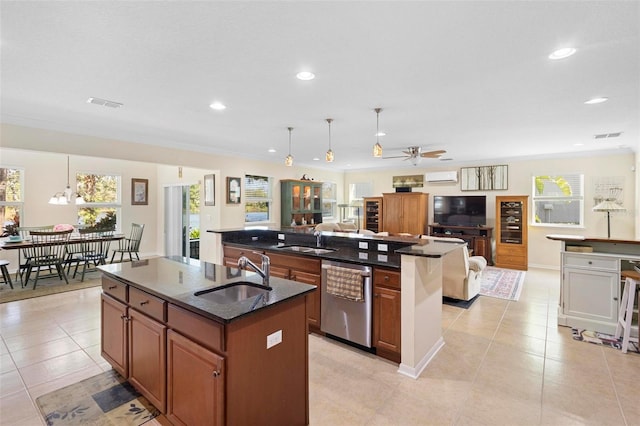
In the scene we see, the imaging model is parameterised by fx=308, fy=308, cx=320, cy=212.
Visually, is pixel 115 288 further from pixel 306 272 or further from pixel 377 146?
pixel 377 146

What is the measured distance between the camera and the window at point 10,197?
19.8 feet

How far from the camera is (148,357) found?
2.11 metres

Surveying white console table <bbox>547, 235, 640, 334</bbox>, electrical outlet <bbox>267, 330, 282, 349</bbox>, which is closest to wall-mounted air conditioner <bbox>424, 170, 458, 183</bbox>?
white console table <bbox>547, 235, 640, 334</bbox>

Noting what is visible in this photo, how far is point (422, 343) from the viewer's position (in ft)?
9.12

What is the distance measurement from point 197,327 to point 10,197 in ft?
23.3

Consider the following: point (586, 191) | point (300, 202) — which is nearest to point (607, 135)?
point (586, 191)

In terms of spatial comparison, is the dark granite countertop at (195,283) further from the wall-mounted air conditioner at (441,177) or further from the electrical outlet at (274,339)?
the wall-mounted air conditioner at (441,177)

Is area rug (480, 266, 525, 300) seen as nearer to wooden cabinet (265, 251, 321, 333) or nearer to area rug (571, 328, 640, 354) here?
area rug (571, 328, 640, 354)

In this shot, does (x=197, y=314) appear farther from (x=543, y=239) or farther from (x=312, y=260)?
(x=543, y=239)

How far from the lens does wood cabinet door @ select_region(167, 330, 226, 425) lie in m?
1.57

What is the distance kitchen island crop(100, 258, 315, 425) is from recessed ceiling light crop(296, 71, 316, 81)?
1.75 metres

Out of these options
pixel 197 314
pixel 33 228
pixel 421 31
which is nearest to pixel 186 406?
pixel 197 314

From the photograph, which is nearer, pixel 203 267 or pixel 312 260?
pixel 203 267

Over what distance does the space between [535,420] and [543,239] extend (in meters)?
6.09
